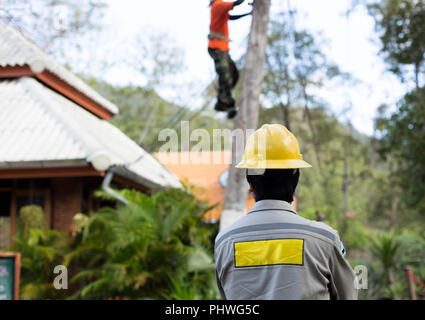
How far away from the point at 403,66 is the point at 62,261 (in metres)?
14.9

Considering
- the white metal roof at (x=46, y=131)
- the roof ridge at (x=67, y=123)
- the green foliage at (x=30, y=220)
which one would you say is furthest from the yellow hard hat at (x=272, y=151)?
the green foliage at (x=30, y=220)

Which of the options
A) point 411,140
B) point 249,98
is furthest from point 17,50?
point 411,140

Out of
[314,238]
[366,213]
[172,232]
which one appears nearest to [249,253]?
[314,238]

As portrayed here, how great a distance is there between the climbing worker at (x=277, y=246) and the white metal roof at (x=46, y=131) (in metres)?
4.25

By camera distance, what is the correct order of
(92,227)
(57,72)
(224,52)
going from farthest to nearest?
(92,227) → (57,72) → (224,52)

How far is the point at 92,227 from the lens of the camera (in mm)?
7230

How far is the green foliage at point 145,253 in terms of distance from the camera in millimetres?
6618

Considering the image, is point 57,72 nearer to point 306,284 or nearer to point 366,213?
point 306,284

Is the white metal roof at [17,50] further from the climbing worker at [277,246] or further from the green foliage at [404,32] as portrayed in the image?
the green foliage at [404,32]

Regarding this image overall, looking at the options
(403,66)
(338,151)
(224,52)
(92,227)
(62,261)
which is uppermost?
(403,66)

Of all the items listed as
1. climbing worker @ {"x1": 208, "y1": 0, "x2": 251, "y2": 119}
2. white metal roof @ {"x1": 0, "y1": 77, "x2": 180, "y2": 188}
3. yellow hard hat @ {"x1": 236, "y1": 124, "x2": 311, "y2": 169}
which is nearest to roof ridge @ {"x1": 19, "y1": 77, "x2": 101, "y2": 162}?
white metal roof @ {"x1": 0, "y1": 77, "x2": 180, "y2": 188}

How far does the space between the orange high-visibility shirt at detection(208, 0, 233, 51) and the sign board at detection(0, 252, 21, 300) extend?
3626 millimetres

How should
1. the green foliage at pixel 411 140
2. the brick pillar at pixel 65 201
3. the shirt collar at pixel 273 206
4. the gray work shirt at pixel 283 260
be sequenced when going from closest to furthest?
the gray work shirt at pixel 283 260 → the shirt collar at pixel 273 206 → the brick pillar at pixel 65 201 → the green foliage at pixel 411 140
